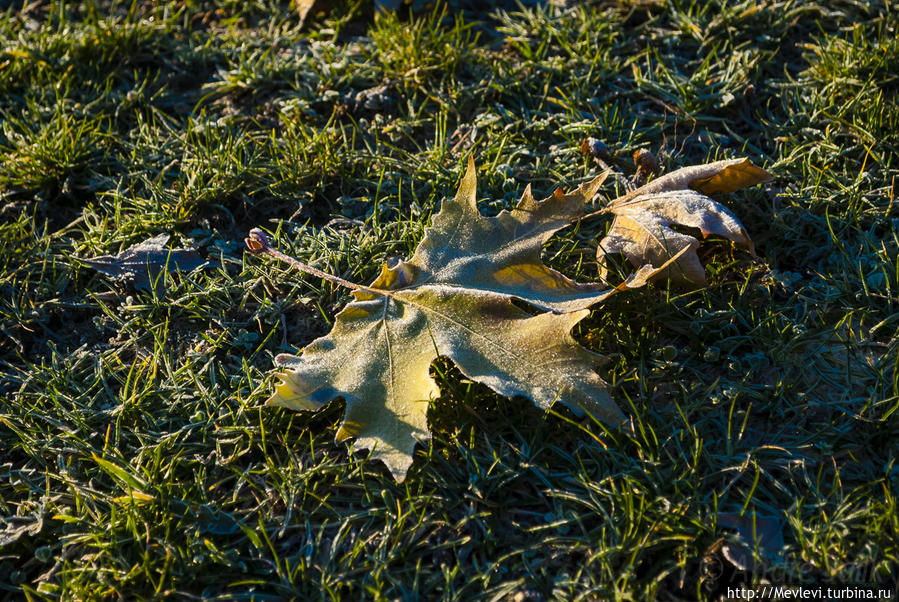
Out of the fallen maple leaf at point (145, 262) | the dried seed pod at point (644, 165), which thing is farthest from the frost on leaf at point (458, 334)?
the fallen maple leaf at point (145, 262)

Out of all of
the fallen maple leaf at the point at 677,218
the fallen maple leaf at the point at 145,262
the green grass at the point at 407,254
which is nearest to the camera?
the green grass at the point at 407,254

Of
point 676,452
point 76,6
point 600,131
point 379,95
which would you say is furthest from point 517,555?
point 76,6

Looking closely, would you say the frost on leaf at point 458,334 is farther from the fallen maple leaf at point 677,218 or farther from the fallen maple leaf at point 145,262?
the fallen maple leaf at point 145,262

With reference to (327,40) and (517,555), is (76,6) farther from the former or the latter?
(517,555)

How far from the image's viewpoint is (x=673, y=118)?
9.23 ft

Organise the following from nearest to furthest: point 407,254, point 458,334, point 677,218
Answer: point 458,334
point 677,218
point 407,254

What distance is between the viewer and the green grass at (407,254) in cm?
181

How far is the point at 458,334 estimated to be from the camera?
76.5 inches

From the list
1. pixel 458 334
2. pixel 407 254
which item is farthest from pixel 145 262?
pixel 458 334

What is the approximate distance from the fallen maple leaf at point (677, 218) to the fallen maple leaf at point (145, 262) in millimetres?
1368

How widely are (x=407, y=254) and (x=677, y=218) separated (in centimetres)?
85

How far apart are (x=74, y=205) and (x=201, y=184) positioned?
0.53 metres

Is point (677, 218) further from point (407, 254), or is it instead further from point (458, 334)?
point (407, 254)

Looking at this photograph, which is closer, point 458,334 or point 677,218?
point 458,334
